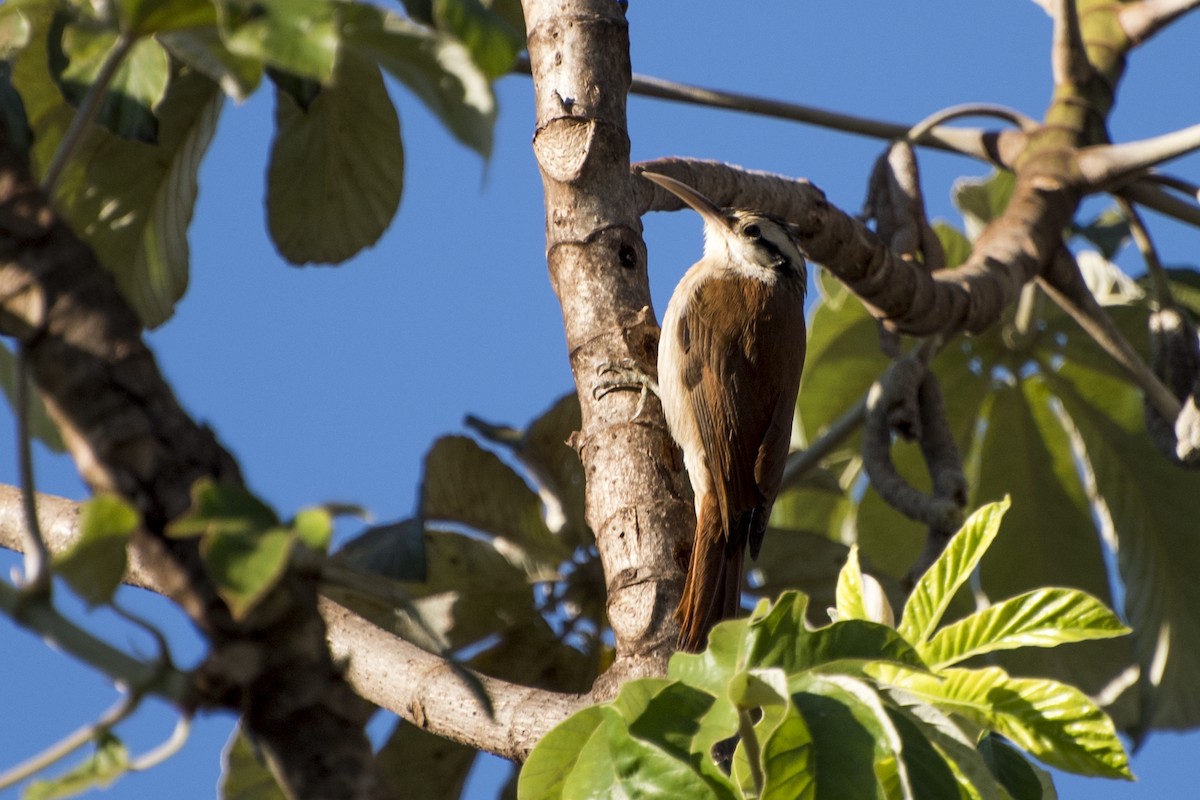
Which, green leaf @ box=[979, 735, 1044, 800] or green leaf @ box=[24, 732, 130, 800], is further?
green leaf @ box=[979, 735, 1044, 800]

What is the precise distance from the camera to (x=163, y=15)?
1238 mm

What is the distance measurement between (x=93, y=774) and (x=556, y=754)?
74 cm

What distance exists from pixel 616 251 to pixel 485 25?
173 centimetres

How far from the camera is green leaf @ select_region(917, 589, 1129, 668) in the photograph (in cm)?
197

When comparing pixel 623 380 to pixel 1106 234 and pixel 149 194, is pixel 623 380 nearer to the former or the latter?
pixel 149 194

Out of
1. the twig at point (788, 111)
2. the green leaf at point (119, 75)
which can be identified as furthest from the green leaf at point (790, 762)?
the twig at point (788, 111)

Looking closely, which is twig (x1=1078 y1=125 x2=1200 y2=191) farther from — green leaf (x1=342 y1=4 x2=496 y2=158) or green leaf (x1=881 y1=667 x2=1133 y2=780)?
green leaf (x1=342 y1=4 x2=496 y2=158)

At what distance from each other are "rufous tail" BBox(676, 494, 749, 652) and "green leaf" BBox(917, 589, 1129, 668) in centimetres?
72

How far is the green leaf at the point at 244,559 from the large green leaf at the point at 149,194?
2420 millimetres

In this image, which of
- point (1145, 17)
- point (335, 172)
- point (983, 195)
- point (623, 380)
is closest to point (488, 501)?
point (623, 380)

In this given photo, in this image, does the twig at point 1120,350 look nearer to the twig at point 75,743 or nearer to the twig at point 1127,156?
the twig at point 1127,156

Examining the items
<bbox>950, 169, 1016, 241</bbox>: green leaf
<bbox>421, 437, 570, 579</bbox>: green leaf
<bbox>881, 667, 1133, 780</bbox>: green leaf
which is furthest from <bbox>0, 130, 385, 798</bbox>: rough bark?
<bbox>950, 169, 1016, 241</bbox>: green leaf

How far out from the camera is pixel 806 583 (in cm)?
398

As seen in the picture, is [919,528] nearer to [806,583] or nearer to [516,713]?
[806,583]
